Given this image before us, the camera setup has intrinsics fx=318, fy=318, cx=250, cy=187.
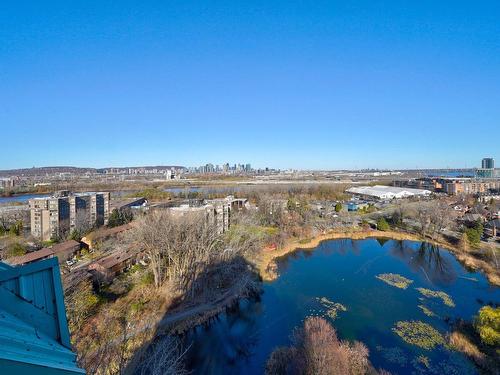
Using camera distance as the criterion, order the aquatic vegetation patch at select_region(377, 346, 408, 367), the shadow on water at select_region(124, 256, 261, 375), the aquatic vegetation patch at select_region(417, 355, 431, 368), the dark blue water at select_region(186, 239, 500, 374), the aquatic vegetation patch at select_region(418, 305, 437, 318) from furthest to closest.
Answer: the aquatic vegetation patch at select_region(418, 305, 437, 318) < the dark blue water at select_region(186, 239, 500, 374) < the shadow on water at select_region(124, 256, 261, 375) < the aquatic vegetation patch at select_region(377, 346, 408, 367) < the aquatic vegetation patch at select_region(417, 355, 431, 368)

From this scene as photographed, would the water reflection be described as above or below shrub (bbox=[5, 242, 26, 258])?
below

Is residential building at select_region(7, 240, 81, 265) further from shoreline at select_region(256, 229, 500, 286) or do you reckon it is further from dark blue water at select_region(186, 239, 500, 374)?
shoreline at select_region(256, 229, 500, 286)

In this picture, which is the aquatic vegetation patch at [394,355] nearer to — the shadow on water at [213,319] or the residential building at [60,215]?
the shadow on water at [213,319]

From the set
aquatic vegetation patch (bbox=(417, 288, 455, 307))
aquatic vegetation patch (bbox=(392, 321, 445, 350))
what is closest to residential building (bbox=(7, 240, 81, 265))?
aquatic vegetation patch (bbox=(392, 321, 445, 350))

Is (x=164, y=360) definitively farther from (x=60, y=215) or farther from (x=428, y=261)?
(x=60, y=215)

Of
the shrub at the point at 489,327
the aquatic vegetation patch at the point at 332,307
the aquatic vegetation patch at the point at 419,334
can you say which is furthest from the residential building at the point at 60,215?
the shrub at the point at 489,327

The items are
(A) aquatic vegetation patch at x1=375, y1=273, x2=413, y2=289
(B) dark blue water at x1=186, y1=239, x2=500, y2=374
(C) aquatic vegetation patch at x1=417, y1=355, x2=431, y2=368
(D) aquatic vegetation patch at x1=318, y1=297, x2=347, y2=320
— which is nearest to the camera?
(C) aquatic vegetation patch at x1=417, y1=355, x2=431, y2=368

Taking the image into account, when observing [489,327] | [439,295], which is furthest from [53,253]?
[489,327]
